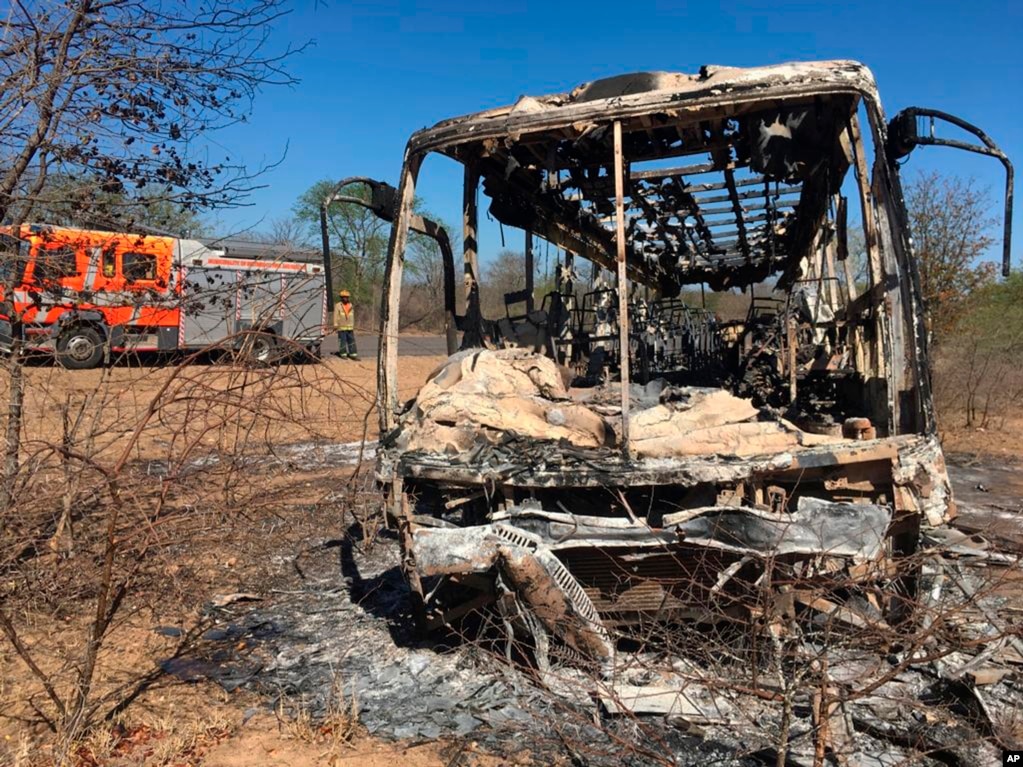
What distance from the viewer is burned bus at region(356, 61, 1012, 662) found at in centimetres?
335

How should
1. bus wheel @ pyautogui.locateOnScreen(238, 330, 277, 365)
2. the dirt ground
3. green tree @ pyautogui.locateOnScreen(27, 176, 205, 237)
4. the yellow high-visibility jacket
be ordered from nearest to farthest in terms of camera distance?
1. bus wheel @ pyautogui.locateOnScreen(238, 330, 277, 365)
2. the yellow high-visibility jacket
3. green tree @ pyautogui.locateOnScreen(27, 176, 205, 237)
4. the dirt ground

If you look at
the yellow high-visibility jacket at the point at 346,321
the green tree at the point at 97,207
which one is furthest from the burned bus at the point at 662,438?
the green tree at the point at 97,207

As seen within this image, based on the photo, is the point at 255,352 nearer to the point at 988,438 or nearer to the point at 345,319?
the point at 345,319

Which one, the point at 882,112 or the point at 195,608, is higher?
the point at 882,112

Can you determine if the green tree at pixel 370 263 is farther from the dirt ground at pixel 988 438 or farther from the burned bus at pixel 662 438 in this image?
the dirt ground at pixel 988 438

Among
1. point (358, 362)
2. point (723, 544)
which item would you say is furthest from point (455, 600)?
point (358, 362)

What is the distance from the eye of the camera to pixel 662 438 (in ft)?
12.6

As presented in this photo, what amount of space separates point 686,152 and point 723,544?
2.89 m

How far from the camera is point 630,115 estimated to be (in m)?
3.99

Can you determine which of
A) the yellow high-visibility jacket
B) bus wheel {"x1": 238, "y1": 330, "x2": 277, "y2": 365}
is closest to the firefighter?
the yellow high-visibility jacket

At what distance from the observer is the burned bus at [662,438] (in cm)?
335

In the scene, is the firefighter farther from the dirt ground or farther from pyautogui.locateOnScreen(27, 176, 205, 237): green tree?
the dirt ground

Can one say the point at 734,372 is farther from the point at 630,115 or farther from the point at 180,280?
the point at 180,280

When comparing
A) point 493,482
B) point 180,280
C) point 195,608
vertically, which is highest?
point 180,280
